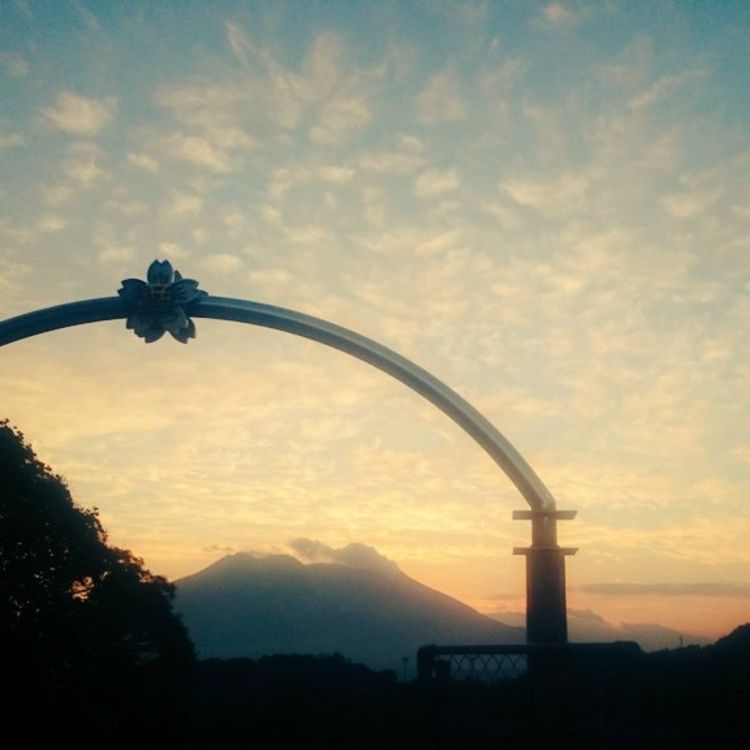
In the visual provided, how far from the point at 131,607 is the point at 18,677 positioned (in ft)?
15.9

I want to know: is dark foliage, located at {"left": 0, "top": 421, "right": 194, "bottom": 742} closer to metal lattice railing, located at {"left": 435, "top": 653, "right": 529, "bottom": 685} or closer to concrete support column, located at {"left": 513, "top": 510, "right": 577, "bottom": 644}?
concrete support column, located at {"left": 513, "top": 510, "right": 577, "bottom": 644}

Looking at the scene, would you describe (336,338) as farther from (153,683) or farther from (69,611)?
(153,683)

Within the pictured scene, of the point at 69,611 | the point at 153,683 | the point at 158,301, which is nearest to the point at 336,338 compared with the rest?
the point at 158,301

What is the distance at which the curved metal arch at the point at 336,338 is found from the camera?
480 inches

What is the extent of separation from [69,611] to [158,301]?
1283 cm

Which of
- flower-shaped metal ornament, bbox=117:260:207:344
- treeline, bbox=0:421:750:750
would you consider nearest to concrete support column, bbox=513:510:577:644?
treeline, bbox=0:421:750:750

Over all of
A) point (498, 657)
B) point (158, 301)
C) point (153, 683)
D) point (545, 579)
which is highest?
point (158, 301)

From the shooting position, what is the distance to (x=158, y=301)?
12.5 metres

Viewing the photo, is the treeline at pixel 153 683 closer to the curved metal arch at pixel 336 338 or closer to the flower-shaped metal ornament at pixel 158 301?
the curved metal arch at pixel 336 338

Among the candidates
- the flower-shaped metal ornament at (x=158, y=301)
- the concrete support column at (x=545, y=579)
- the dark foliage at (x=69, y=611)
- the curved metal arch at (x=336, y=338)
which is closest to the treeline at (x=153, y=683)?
the dark foliage at (x=69, y=611)

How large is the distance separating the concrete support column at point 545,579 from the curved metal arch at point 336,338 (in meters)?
0.22

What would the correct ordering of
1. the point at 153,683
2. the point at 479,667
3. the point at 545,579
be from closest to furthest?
the point at 479,667
the point at 545,579
the point at 153,683

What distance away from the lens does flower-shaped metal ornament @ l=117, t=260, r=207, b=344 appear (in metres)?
12.5

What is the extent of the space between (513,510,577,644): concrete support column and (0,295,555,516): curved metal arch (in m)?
0.22
